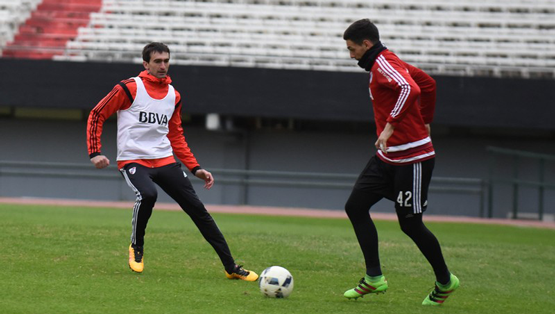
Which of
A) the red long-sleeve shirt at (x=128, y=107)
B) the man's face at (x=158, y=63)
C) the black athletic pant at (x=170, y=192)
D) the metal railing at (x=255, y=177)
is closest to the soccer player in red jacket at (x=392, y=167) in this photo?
the black athletic pant at (x=170, y=192)

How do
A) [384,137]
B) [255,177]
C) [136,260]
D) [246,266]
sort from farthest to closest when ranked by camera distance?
[255,177], [246,266], [136,260], [384,137]

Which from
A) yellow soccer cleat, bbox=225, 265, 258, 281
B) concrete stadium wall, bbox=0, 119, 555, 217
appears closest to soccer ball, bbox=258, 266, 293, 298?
yellow soccer cleat, bbox=225, 265, 258, 281

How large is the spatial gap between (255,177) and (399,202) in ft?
50.5

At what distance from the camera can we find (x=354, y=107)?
787 inches

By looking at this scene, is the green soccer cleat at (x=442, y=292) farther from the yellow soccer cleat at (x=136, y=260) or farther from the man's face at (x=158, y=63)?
the man's face at (x=158, y=63)

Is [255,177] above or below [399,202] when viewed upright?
below

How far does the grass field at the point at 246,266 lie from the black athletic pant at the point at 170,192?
32cm

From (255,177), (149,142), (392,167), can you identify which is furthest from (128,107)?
(255,177)

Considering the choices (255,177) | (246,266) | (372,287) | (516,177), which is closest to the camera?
(372,287)

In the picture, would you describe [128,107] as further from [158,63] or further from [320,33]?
[320,33]

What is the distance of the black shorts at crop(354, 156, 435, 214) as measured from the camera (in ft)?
20.8

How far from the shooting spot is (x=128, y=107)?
7441 millimetres

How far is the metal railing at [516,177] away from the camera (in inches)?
763

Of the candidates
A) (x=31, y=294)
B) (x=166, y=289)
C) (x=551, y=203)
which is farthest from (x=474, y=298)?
(x=551, y=203)
